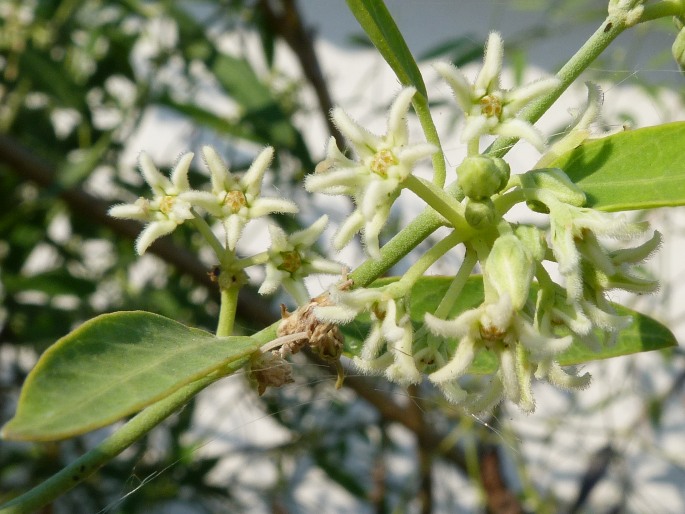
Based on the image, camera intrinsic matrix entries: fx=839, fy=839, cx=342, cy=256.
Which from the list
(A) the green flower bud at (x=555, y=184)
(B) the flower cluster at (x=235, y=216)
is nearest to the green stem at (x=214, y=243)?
(B) the flower cluster at (x=235, y=216)

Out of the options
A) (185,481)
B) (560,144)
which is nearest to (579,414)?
(185,481)

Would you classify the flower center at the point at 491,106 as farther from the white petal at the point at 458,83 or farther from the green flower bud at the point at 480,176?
the green flower bud at the point at 480,176

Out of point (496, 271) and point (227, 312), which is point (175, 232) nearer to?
point (227, 312)

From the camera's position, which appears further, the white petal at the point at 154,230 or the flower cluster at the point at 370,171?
the white petal at the point at 154,230

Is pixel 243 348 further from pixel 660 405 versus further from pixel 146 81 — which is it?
pixel 660 405

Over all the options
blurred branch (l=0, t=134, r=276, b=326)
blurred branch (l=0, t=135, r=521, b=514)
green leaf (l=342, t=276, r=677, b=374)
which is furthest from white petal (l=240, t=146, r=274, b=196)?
blurred branch (l=0, t=134, r=276, b=326)
